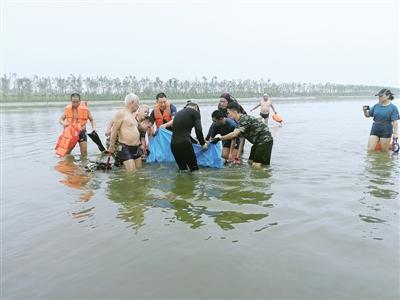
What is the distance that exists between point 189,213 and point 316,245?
185 cm

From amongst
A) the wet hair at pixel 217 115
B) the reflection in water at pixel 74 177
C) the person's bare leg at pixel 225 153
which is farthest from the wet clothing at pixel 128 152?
the person's bare leg at pixel 225 153

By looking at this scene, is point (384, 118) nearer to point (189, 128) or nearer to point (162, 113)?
point (189, 128)

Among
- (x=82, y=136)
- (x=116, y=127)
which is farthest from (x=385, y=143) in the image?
(x=82, y=136)

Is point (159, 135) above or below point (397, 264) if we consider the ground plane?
above

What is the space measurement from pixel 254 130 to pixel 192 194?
7.84ft

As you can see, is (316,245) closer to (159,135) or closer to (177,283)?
(177,283)

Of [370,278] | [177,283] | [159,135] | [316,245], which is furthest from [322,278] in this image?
[159,135]

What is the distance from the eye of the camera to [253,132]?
8.23 m

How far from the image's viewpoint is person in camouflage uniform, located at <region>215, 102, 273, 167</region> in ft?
26.3

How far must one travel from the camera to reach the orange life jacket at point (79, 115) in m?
10.5

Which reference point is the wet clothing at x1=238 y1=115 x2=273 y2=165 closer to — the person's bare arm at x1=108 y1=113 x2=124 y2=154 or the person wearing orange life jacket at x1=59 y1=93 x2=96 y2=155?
the person's bare arm at x1=108 y1=113 x2=124 y2=154

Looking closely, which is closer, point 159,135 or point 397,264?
point 397,264

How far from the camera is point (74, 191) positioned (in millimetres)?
7047

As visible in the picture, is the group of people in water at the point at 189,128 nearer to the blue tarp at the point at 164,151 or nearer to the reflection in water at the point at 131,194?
the blue tarp at the point at 164,151
